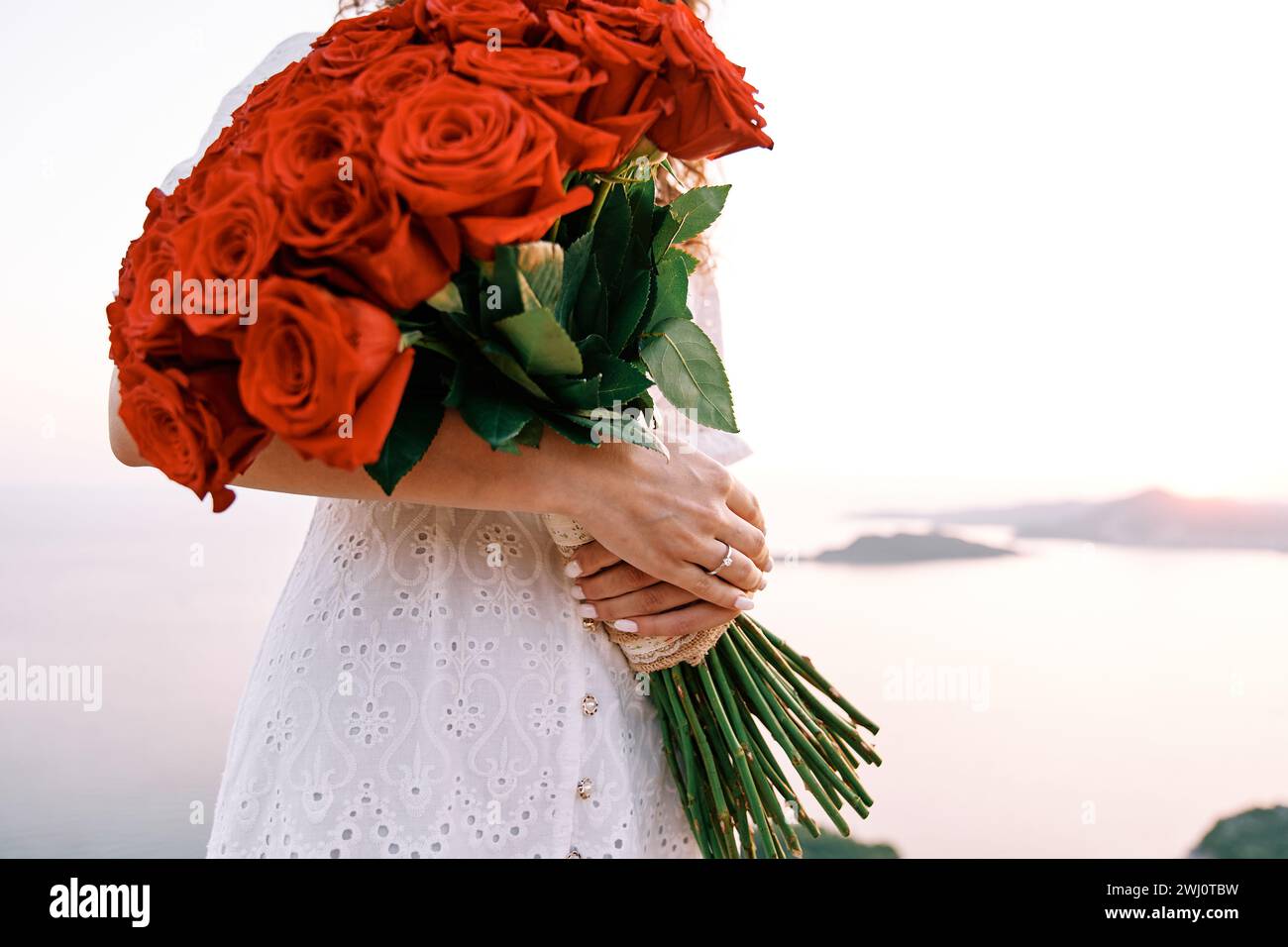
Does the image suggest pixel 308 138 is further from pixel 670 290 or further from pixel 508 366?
pixel 670 290

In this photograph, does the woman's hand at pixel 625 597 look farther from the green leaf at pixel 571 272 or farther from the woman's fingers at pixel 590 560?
the green leaf at pixel 571 272

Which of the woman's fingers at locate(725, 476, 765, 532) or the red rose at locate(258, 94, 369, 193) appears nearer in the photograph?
the red rose at locate(258, 94, 369, 193)

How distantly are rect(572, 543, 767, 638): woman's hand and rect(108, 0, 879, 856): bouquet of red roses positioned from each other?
0.17m

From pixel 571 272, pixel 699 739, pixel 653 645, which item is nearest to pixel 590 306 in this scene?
pixel 571 272

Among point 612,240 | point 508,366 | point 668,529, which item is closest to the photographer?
point 508,366

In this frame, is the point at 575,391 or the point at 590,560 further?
the point at 590,560

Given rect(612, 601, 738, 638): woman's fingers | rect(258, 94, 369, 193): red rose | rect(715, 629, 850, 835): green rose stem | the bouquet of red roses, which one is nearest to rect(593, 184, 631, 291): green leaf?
the bouquet of red roses

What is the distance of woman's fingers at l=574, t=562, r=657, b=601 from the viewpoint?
952mm

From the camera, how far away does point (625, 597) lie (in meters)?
0.96

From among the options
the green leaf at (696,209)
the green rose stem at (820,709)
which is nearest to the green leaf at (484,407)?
the green leaf at (696,209)

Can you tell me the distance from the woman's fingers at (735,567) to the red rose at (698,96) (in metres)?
0.37

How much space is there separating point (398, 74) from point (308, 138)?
3.2 inches

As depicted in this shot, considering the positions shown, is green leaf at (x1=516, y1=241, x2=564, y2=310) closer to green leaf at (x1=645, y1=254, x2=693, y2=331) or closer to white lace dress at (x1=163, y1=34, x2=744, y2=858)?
green leaf at (x1=645, y1=254, x2=693, y2=331)
